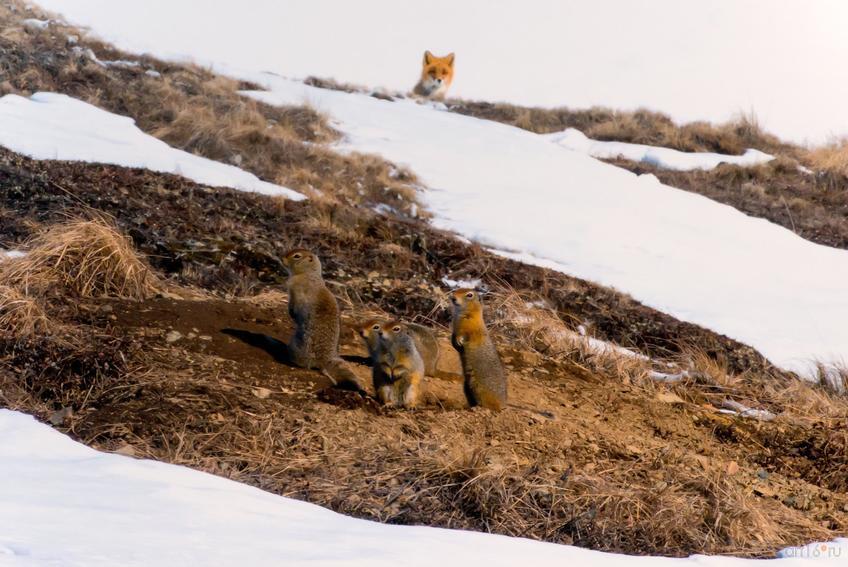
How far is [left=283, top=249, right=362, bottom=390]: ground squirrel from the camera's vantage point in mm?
5398

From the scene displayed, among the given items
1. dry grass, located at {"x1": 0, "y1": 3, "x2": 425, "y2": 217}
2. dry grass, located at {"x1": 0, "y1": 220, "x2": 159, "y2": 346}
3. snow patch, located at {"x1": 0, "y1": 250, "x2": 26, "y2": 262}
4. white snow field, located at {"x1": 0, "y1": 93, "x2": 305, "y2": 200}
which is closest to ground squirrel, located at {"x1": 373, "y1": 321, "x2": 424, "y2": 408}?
dry grass, located at {"x1": 0, "y1": 220, "x2": 159, "y2": 346}

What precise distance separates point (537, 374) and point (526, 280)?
274cm

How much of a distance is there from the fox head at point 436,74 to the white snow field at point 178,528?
871 inches

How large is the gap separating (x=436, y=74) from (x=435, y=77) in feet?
0.29

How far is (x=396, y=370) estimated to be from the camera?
520cm

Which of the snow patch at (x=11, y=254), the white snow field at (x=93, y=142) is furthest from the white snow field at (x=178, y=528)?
the white snow field at (x=93, y=142)

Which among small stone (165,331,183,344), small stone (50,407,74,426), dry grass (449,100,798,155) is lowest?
small stone (50,407,74,426)

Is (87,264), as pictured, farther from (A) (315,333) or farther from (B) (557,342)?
(B) (557,342)

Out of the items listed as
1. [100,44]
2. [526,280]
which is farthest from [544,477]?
[100,44]

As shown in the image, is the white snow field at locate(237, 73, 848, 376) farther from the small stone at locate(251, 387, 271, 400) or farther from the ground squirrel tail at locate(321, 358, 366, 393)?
the small stone at locate(251, 387, 271, 400)

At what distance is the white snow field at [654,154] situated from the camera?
64.2ft

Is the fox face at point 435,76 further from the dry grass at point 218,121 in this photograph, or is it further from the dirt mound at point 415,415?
the dirt mound at point 415,415

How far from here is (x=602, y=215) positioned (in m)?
13.4

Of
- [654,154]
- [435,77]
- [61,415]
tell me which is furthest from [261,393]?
[435,77]
